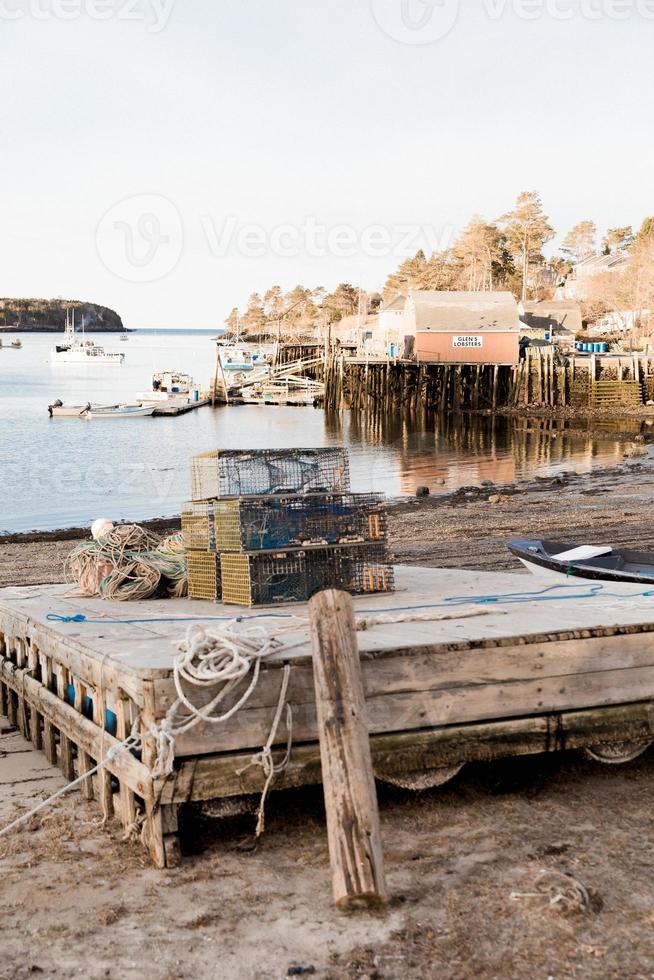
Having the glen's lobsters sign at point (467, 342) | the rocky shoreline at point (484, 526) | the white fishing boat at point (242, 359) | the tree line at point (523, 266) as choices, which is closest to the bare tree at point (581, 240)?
the tree line at point (523, 266)

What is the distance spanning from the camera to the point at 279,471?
326 inches

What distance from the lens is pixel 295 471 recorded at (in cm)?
826

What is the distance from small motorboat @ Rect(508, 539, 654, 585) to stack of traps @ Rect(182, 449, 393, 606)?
9.57ft

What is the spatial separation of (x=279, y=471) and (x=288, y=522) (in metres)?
1.04

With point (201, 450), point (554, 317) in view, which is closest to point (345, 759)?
point (201, 450)

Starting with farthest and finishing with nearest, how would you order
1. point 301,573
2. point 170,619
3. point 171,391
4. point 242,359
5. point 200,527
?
point 242,359 < point 171,391 < point 200,527 < point 301,573 < point 170,619

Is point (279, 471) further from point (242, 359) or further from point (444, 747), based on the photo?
point (242, 359)

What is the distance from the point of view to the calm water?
29266mm

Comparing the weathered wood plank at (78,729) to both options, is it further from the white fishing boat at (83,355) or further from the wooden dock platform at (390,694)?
the white fishing boat at (83,355)

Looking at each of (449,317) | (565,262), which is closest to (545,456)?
(449,317)

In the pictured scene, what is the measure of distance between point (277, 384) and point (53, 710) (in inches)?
2652

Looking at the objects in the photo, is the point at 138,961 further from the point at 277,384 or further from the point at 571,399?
the point at 277,384

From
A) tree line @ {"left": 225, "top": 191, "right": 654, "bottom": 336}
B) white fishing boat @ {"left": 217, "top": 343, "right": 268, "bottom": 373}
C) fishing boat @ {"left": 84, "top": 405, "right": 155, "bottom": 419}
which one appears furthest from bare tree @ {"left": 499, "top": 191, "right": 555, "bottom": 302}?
fishing boat @ {"left": 84, "top": 405, "right": 155, "bottom": 419}

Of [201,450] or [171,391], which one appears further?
[171,391]
